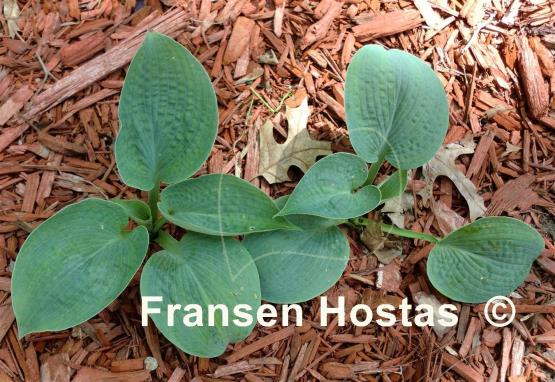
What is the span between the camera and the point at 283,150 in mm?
1642

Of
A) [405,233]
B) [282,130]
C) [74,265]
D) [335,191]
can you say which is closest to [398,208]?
[405,233]

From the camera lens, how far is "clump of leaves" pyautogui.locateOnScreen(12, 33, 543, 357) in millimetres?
1377

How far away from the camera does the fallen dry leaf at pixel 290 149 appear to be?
63.9 inches

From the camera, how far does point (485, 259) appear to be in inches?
61.2

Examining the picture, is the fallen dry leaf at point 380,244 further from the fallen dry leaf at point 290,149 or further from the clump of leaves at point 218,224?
the fallen dry leaf at point 290,149

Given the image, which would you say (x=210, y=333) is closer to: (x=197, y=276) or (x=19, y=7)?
(x=197, y=276)

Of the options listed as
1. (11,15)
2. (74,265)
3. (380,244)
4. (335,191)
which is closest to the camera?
(74,265)

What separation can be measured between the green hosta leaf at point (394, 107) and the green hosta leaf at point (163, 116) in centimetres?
35

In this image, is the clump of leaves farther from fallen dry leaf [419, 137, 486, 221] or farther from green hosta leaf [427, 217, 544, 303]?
fallen dry leaf [419, 137, 486, 221]

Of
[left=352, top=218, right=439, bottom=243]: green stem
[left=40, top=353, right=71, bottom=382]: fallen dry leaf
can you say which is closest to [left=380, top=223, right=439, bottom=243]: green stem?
[left=352, top=218, right=439, bottom=243]: green stem

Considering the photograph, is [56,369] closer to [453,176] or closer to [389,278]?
[389,278]

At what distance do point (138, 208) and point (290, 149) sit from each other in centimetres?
42

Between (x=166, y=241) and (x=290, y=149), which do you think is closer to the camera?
(x=166, y=241)

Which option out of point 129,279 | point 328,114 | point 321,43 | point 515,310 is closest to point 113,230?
point 129,279
